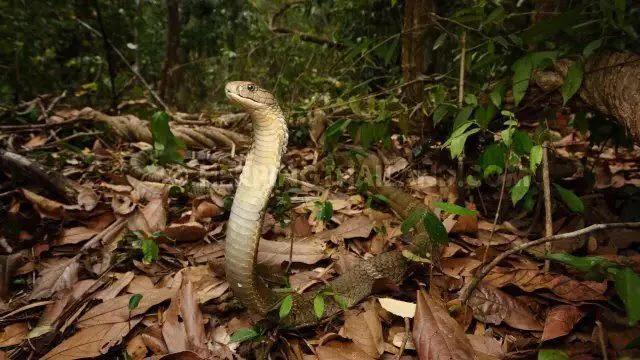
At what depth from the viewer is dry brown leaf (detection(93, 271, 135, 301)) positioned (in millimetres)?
2136

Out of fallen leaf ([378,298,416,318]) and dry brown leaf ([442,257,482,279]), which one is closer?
fallen leaf ([378,298,416,318])

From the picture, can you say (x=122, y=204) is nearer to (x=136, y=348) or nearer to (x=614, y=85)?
(x=136, y=348)

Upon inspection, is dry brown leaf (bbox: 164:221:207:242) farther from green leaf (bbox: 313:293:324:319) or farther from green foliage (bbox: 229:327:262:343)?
green leaf (bbox: 313:293:324:319)

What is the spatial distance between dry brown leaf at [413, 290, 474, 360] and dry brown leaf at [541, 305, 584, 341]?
1.20 ft

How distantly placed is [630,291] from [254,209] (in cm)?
144

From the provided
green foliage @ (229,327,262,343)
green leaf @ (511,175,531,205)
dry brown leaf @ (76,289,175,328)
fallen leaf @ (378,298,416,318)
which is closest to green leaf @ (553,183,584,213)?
green leaf @ (511,175,531,205)

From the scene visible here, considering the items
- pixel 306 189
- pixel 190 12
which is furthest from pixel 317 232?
pixel 190 12

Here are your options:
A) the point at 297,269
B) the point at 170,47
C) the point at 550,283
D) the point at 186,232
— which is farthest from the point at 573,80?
the point at 170,47

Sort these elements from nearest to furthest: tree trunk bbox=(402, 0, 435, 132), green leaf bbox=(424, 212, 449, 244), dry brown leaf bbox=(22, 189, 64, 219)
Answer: green leaf bbox=(424, 212, 449, 244), dry brown leaf bbox=(22, 189, 64, 219), tree trunk bbox=(402, 0, 435, 132)

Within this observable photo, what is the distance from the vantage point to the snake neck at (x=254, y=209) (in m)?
1.82

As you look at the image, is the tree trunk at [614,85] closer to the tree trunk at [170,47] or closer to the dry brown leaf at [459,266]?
the dry brown leaf at [459,266]

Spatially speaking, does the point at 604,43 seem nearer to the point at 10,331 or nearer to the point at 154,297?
the point at 154,297

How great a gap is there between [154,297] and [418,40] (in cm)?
263

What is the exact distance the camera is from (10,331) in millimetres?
1916
